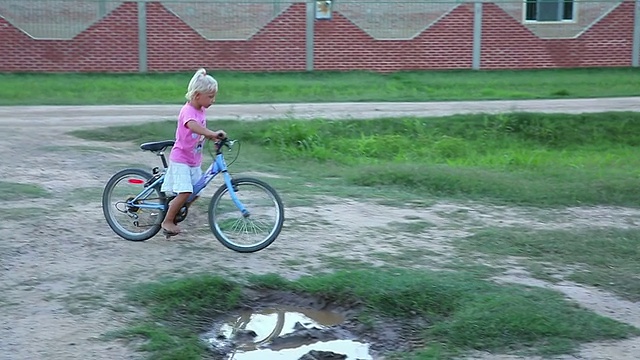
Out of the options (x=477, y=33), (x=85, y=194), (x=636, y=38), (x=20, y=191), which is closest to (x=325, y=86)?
(x=477, y=33)

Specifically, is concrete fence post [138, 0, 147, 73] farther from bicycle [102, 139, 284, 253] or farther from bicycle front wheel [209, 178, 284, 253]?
bicycle front wheel [209, 178, 284, 253]

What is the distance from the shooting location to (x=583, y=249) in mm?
7895

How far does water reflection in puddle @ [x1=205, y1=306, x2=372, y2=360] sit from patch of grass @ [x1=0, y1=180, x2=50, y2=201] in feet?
13.6

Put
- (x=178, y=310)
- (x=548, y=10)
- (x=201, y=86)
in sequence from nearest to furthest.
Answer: (x=178, y=310), (x=201, y=86), (x=548, y=10)

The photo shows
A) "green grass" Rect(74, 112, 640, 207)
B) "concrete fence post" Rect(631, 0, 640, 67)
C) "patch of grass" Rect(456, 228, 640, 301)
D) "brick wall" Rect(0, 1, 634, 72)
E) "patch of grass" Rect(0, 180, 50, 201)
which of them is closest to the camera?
"patch of grass" Rect(456, 228, 640, 301)

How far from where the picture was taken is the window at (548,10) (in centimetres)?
3070

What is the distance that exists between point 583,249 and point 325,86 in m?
17.3

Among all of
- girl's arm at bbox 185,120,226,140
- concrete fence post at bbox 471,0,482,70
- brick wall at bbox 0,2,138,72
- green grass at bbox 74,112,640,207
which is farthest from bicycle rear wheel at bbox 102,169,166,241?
concrete fence post at bbox 471,0,482,70

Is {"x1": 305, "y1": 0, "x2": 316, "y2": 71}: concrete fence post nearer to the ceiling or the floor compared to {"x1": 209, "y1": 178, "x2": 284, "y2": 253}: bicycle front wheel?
nearer to the ceiling

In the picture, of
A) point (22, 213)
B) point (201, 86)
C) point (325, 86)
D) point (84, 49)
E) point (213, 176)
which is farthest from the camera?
point (84, 49)

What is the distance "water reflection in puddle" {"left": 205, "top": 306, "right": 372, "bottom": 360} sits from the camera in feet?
19.0

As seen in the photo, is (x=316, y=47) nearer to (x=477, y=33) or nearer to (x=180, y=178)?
(x=477, y=33)

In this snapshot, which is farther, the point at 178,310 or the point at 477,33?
the point at 477,33

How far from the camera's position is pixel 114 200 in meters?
8.10
